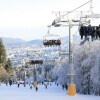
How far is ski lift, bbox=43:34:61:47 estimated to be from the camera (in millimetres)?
46638

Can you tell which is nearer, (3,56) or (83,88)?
(83,88)

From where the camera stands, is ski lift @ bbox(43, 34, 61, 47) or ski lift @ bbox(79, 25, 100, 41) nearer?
ski lift @ bbox(79, 25, 100, 41)

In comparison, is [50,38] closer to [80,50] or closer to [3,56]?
[80,50]

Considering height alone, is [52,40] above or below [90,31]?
below

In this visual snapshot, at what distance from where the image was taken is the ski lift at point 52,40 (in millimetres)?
46638

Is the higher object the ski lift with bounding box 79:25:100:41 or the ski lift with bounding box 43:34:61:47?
the ski lift with bounding box 79:25:100:41

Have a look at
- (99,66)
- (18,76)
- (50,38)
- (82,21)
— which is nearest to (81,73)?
(99,66)

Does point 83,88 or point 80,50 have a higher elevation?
point 80,50

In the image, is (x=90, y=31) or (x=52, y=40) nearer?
(x=90, y=31)

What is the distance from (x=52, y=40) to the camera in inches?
1845

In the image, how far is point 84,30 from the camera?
26.9 meters

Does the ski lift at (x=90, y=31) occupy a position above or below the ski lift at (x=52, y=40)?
above

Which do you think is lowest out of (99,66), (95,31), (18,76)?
(18,76)

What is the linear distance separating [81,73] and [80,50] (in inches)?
130
